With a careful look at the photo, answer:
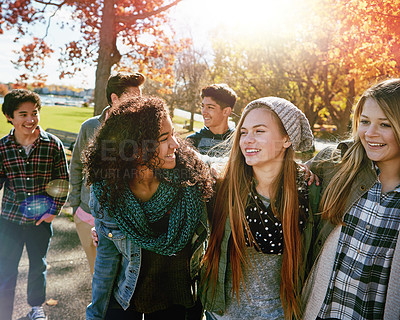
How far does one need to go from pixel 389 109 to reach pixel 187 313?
1.83m

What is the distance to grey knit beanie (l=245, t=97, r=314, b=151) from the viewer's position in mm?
2021

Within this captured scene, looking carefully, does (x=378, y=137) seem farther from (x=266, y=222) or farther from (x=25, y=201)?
Answer: (x=25, y=201)

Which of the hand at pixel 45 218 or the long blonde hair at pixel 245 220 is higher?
the long blonde hair at pixel 245 220

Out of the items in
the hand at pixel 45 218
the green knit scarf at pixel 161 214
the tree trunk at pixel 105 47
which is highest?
the tree trunk at pixel 105 47

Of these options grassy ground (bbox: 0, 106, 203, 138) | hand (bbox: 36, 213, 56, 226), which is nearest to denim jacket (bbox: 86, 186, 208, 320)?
hand (bbox: 36, 213, 56, 226)

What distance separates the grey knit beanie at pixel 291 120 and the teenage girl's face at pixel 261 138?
0.06 metres

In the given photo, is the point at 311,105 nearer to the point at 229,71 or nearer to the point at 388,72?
the point at 229,71

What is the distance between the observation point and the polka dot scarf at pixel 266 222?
199cm

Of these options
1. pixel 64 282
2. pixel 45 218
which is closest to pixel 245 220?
pixel 45 218

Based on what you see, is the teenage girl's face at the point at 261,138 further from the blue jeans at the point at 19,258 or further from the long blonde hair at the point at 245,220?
the blue jeans at the point at 19,258

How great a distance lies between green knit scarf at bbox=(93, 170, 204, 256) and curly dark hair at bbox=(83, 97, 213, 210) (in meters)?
0.05

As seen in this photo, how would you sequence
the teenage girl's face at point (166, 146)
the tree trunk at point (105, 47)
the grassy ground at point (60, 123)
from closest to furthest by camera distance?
1. the teenage girl's face at point (166, 146)
2. the tree trunk at point (105, 47)
3. the grassy ground at point (60, 123)

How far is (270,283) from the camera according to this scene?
2.01 meters

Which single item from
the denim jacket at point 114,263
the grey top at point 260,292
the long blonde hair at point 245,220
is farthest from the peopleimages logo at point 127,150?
the grey top at point 260,292
